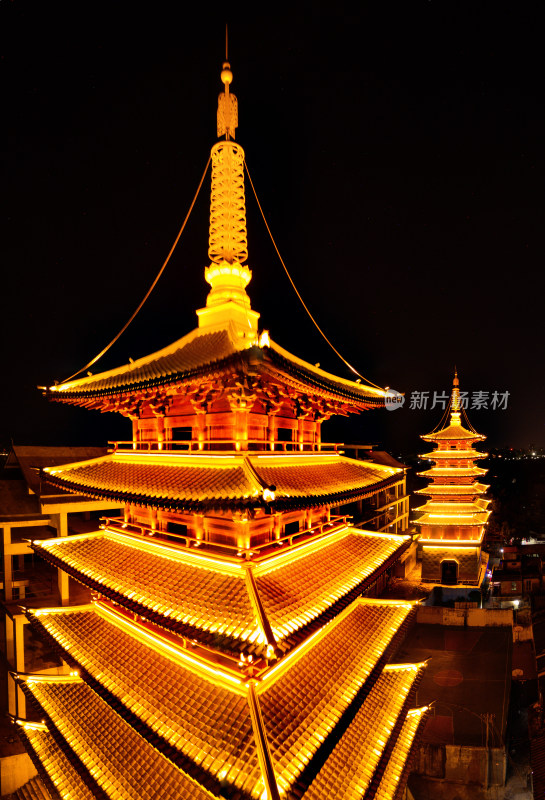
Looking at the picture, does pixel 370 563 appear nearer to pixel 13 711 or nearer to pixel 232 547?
pixel 232 547

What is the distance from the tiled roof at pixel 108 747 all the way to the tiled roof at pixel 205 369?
277 inches

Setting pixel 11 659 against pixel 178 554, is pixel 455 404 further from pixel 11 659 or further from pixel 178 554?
pixel 11 659

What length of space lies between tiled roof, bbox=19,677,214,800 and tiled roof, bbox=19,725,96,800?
603 millimetres

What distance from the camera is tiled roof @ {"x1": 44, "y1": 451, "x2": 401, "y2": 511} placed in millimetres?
7035

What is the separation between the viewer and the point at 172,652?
787 centimetres

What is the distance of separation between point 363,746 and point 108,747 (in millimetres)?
5042

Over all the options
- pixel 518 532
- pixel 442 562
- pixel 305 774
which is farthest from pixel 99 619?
pixel 518 532

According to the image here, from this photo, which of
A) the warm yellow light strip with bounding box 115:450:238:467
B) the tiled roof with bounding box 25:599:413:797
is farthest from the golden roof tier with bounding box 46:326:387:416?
the tiled roof with bounding box 25:599:413:797

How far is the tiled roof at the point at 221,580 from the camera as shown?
19.6 ft

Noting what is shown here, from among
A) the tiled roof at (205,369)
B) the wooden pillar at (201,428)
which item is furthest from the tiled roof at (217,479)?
the tiled roof at (205,369)

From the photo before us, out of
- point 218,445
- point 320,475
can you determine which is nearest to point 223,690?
point 218,445

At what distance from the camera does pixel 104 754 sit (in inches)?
289

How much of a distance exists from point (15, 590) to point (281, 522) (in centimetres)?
1442

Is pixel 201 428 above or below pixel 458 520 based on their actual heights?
above
